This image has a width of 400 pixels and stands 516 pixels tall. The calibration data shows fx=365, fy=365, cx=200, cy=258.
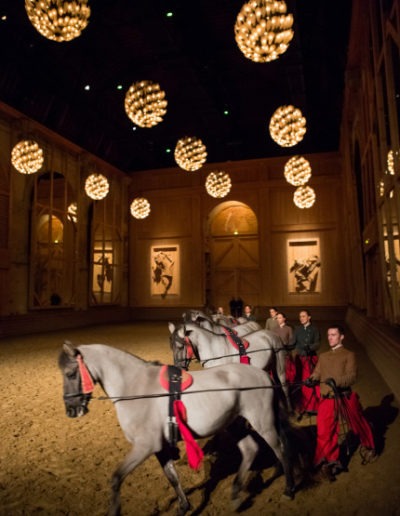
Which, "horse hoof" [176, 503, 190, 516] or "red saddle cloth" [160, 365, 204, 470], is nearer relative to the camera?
"red saddle cloth" [160, 365, 204, 470]

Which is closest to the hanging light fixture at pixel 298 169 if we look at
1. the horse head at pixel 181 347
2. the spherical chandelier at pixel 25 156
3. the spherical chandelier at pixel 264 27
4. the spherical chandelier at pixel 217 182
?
the spherical chandelier at pixel 217 182

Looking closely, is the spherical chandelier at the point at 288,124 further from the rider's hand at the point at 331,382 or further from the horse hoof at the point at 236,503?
the horse hoof at the point at 236,503

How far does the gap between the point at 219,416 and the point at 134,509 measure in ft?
3.52

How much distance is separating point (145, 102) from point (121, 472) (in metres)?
6.44

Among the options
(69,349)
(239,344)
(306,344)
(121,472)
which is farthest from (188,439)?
(306,344)

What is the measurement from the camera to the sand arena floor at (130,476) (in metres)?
3.06

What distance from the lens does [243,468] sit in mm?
3189

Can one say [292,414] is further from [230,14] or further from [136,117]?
[230,14]

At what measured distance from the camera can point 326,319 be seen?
19.6 m

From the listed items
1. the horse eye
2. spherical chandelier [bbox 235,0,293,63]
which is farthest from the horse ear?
spherical chandelier [bbox 235,0,293,63]

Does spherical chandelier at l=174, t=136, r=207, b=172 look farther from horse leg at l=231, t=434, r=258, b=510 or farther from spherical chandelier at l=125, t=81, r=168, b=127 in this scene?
horse leg at l=231, t=434, r=258, b=510

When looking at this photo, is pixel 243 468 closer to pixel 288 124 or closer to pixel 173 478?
pixel 173 478

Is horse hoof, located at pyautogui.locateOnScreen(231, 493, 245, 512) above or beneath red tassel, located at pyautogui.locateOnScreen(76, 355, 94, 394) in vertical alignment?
beneath

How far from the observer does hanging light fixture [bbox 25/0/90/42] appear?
454cm
